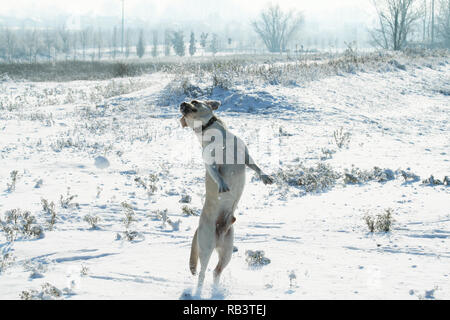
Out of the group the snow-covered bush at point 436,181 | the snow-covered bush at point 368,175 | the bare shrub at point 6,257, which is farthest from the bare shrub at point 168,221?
the snow-covered bush at point 436,181

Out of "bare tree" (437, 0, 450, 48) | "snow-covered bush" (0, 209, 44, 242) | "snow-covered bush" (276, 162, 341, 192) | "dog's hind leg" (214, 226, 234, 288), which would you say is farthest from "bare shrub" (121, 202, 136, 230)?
"bare tree" (437, 0, 450, 48)

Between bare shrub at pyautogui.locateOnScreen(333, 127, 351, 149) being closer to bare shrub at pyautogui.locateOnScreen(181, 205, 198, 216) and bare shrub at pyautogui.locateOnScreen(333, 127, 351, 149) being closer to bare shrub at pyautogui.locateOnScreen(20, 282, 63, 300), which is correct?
bare shrub at pyautogui.locateOnScreen(181, 205, 198, 216)

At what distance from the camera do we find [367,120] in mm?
13734

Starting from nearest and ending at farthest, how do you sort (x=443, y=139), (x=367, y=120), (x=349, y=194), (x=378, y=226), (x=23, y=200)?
1. (x=378, y=226)
2. (x=23, y=200)
3. (x=349, y=194)
4. (x=443, y=139)
5. (x=367, y=120)

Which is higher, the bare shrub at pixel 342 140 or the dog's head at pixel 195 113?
the dog's head at pixel 195 113

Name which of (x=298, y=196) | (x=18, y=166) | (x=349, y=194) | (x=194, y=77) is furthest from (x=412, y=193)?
(x=194, y=77)

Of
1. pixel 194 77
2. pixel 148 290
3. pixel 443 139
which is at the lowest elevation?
pixel 148 290

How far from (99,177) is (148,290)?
491cm

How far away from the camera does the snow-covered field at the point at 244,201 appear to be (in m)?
4.09

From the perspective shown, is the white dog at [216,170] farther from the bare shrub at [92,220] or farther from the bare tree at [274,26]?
the bare tree at [274,26]

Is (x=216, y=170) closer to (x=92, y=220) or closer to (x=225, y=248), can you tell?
(x=225, y=248)

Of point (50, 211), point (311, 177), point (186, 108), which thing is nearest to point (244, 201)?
point (311, 177)

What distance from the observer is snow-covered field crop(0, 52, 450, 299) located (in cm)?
409
